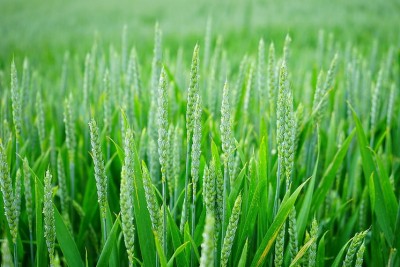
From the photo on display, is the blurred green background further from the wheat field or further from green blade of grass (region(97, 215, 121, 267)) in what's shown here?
green blade of grass (region(97, 215, 121, 267))

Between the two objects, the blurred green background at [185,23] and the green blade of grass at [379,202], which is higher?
the blurred green background at [185,23]

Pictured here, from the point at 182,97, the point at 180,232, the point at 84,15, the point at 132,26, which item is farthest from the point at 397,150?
the point at 84,15

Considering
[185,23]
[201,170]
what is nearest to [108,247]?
[201,170]

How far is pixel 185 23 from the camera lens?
5762 mm

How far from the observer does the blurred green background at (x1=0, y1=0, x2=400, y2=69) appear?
4691mm

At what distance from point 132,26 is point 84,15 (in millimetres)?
1551

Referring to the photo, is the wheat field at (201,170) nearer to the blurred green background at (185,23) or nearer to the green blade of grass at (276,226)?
the green blade of grass at (276,226)

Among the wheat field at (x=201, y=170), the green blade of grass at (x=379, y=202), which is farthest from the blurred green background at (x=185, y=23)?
the green blade of grass at (x=379, y=202)

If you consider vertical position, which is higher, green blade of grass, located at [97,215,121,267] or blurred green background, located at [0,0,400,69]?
blurred green background, located at [0,0,400,69]

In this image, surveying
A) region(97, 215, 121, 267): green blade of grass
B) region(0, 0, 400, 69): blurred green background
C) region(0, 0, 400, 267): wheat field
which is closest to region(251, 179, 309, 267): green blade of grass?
region(0, 0, 400, 267): wheat field

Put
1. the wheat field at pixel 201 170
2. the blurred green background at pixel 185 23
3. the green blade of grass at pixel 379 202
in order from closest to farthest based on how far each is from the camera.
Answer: the wheat field at pixel 201 170, the green blade of grass at pixel 379 202, the blurred green background at pixel 185 23

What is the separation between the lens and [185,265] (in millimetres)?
880

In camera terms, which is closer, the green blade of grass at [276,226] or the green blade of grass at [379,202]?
the green blade of grass at [276,226]

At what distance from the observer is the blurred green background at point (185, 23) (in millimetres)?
4691
